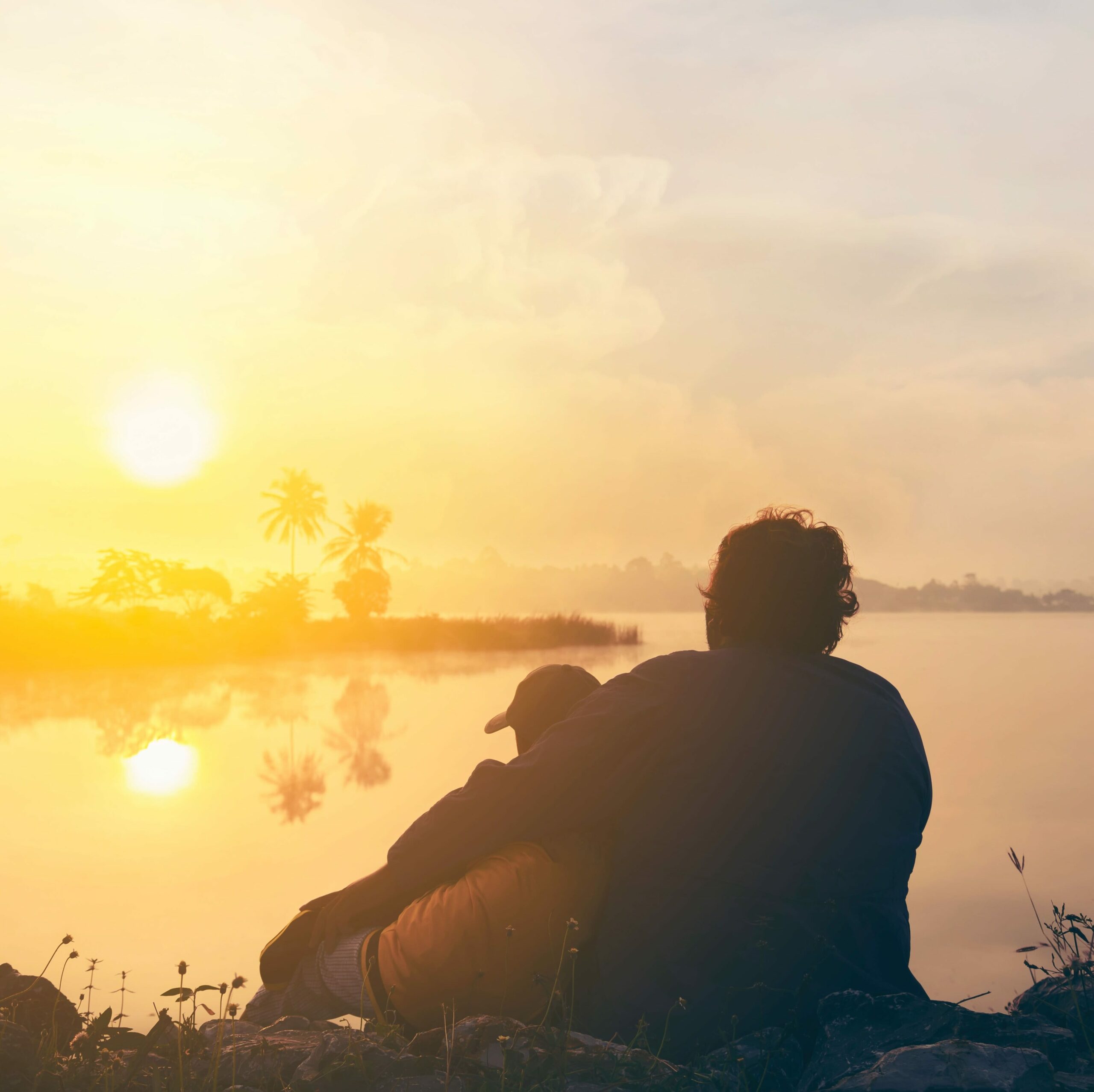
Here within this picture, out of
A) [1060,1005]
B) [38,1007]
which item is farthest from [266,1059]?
[1060,1005]

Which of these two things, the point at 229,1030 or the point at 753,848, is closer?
the point at 753,848

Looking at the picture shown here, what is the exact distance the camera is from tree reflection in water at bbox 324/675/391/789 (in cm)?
1006

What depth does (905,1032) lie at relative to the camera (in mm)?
1934

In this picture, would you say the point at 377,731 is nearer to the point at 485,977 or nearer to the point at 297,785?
the point at 297,785

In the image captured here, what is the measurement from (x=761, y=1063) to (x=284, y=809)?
7123 mm

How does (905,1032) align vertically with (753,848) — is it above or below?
below

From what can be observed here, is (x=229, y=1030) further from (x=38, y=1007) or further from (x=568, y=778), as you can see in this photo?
(x=568, y=778)

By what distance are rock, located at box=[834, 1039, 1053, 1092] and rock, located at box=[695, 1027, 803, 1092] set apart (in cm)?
30

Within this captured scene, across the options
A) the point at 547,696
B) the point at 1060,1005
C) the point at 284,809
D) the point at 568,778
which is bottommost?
the point at 284,809

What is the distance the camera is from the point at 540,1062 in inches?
77.8

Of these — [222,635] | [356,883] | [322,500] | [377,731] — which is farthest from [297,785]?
[322,500]

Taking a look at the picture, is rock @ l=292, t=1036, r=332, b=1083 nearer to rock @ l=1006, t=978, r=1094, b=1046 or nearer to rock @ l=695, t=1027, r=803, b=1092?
rock @ l=695, t=1027, r=803, b=1092

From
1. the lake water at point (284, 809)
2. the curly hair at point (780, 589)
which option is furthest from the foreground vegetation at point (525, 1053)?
the lake water at point (284, 809)

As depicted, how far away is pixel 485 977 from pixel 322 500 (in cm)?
6939
